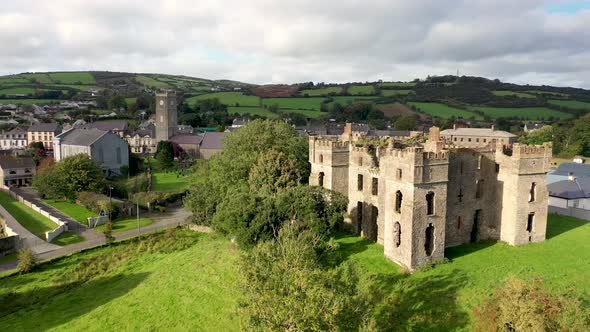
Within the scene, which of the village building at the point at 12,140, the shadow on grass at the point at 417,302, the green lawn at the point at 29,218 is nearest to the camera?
the shadow on grass at the point at 417,302

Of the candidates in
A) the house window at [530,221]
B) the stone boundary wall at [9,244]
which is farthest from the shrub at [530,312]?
the stone boundary wall at [9,244]

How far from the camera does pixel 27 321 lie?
90.6ft

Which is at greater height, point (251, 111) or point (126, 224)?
point (251, 111)

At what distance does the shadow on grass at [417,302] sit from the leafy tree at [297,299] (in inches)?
110

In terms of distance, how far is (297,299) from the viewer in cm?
1755

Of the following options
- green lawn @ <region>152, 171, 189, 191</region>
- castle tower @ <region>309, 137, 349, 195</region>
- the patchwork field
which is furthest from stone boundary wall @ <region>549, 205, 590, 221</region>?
green lawn @ <region>152, 171, 189, 191</region>

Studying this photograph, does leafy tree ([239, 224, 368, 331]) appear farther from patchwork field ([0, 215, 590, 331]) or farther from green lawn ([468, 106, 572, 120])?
green lawn ([468, 106, 572, 120])

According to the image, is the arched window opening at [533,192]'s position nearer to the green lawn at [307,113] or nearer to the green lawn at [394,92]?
the green lawn at [307,113]

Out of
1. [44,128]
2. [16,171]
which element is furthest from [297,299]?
[44,128]

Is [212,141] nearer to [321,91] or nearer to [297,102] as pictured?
[297,102]

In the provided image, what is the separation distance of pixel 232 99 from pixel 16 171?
106 metres

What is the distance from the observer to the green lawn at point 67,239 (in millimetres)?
40875

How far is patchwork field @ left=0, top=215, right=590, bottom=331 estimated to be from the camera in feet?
74.5

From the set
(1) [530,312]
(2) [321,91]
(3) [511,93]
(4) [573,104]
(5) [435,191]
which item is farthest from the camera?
(2) [321,91]
